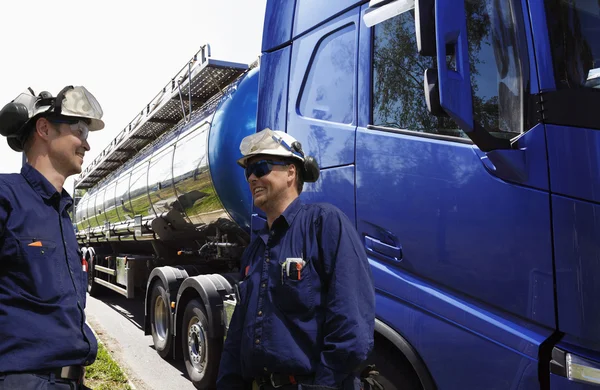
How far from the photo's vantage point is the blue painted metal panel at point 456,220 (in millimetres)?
2105

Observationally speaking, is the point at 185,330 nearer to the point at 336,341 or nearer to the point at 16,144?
the point at 16,144

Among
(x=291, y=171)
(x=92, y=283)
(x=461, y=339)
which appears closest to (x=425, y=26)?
(x=291, y=171)

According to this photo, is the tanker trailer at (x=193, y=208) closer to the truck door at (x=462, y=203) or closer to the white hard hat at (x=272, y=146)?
the truck door at (x=462, y=203)

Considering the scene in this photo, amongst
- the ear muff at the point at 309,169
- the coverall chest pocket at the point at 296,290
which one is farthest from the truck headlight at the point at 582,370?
the ear muff at the point at 309,169

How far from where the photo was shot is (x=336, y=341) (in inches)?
69.8

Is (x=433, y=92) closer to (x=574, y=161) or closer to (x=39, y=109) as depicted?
(x=574, y=161)

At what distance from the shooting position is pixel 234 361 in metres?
2.13

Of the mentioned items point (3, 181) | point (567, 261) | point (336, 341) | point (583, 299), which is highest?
point (3, 181)

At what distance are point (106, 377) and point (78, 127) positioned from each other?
3.99 meters

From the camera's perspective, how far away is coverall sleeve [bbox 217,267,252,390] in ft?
6.95

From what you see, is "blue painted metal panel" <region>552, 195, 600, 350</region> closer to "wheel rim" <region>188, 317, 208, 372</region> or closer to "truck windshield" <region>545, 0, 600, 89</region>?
"truck windshield" <region>545, 0, 600, 89</region>

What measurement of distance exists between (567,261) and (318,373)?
1.05 meters

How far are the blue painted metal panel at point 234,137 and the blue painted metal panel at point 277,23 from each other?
0.92 meters

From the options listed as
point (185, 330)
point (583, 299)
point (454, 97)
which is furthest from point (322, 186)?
point (185, 330)
